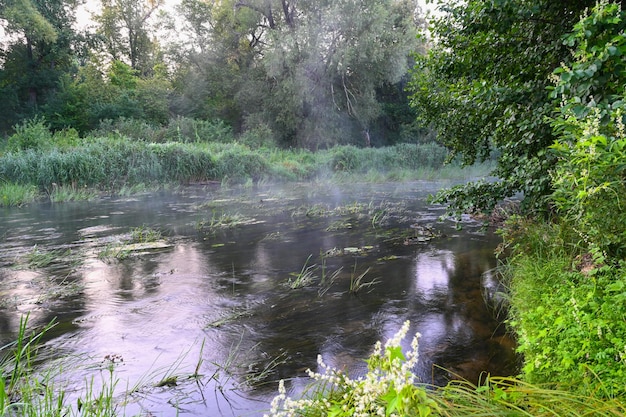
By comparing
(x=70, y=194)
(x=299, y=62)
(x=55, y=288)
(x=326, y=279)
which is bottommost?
(x=326, y=279)

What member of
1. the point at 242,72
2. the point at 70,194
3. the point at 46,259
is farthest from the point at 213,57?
the point at 46,259

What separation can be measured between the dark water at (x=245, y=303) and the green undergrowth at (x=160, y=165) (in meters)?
7.08

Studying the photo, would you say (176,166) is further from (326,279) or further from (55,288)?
(326,279)

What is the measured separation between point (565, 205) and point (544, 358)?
130cm

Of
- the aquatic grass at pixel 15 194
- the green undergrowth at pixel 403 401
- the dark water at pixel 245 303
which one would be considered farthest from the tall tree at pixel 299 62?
Answer: the green undergrowth at pixel 403 401

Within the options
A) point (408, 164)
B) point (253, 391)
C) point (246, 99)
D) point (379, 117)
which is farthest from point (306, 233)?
point (379, 117)

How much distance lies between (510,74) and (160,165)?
18.0m

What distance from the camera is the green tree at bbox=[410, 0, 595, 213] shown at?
4.85 m

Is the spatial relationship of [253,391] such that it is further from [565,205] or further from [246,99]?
[246,99]

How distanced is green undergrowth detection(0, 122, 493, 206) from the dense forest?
4521mm

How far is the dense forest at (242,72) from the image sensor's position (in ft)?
97.7

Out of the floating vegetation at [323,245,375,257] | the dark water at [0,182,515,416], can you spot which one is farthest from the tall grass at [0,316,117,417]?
the floating vegetation at [323,245,375,257]

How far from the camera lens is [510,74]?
18.5 feet

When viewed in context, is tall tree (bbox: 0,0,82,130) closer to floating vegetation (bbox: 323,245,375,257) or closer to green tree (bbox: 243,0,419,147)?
green tree (bbox: 243,0,419,147)
